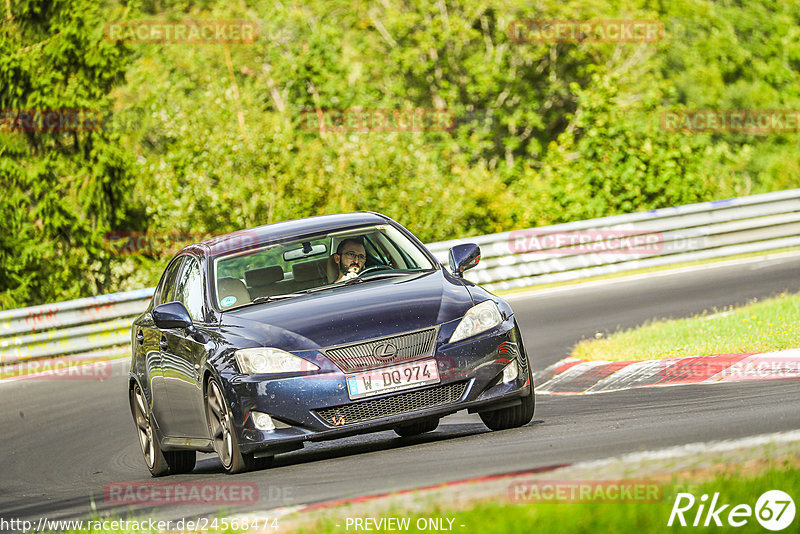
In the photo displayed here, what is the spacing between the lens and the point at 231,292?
8625 millimetres

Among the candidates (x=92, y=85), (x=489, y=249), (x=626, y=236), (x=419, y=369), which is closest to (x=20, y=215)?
(x=92, y=85)

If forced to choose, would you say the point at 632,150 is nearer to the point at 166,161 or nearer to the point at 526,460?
the point at 166,161

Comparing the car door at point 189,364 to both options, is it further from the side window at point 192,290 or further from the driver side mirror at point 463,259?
the driver side mirror at point 463,259

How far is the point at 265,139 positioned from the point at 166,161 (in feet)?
6.81

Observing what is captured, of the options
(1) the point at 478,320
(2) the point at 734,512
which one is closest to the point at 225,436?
(1) the point at 478,320

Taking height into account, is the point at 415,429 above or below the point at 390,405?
below

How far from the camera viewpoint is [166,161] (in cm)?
2664
